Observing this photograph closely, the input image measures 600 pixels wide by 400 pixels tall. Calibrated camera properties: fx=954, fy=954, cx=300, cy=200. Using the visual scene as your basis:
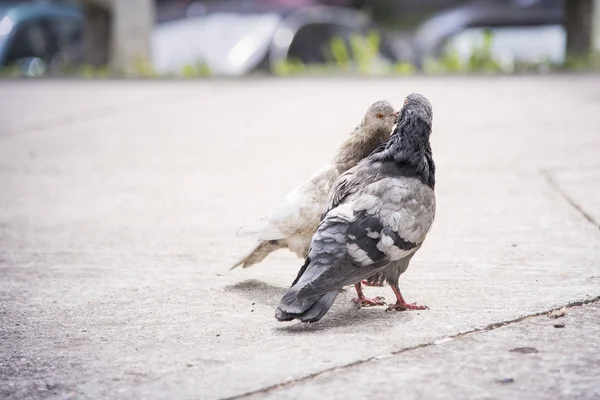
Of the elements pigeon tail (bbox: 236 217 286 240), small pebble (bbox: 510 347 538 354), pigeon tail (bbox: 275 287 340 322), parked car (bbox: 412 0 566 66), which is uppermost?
pigeon tail (bbox: 236 217 286 240)

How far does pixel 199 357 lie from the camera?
3508 millimetres

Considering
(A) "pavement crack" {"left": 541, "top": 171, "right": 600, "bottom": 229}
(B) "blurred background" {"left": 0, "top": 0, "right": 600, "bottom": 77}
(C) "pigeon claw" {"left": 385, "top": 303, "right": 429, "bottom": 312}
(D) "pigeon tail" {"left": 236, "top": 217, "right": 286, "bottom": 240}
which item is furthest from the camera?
(B) "blurred background" {"left": 0, "top": 0, "right": 600, "bottom": 77}

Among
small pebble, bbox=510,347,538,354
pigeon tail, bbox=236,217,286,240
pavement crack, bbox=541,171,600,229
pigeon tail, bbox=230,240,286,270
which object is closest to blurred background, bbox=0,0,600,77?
pavement crack, bbox=541,171,600,229

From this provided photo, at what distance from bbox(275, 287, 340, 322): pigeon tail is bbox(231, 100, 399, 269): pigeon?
0.65 meters

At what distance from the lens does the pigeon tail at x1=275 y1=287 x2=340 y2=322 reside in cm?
371

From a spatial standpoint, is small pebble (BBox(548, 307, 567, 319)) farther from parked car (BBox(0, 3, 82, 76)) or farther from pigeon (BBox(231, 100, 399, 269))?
parked car (BBox(0, 3, 82, 76))

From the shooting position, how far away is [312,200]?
14.7 feet

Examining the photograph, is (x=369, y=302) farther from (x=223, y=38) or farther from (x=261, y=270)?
(x=223, y=38)

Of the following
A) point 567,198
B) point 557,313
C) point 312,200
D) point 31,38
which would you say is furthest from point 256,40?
point 557,313

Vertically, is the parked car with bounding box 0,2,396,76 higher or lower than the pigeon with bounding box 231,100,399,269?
lower

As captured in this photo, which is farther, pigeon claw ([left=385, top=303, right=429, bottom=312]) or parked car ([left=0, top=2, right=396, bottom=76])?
parked car ([left=0, top=2, right=396, bottom=76])

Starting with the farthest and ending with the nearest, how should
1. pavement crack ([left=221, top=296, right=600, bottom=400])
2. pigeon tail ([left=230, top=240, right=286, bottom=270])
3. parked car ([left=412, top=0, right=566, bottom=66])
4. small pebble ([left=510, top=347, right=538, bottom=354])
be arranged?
parked car ([left=412, top=0, right=566, bottom=66])
pigeon tail ([left=230, top=240, right=286, bottom=270])
small pebble ([left=510, top=347, right=538, bottom=354])
pavement crack ([left=221, top=296, right=600, bottom=400])

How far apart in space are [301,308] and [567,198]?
2924 mm

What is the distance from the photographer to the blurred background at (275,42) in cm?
1420
